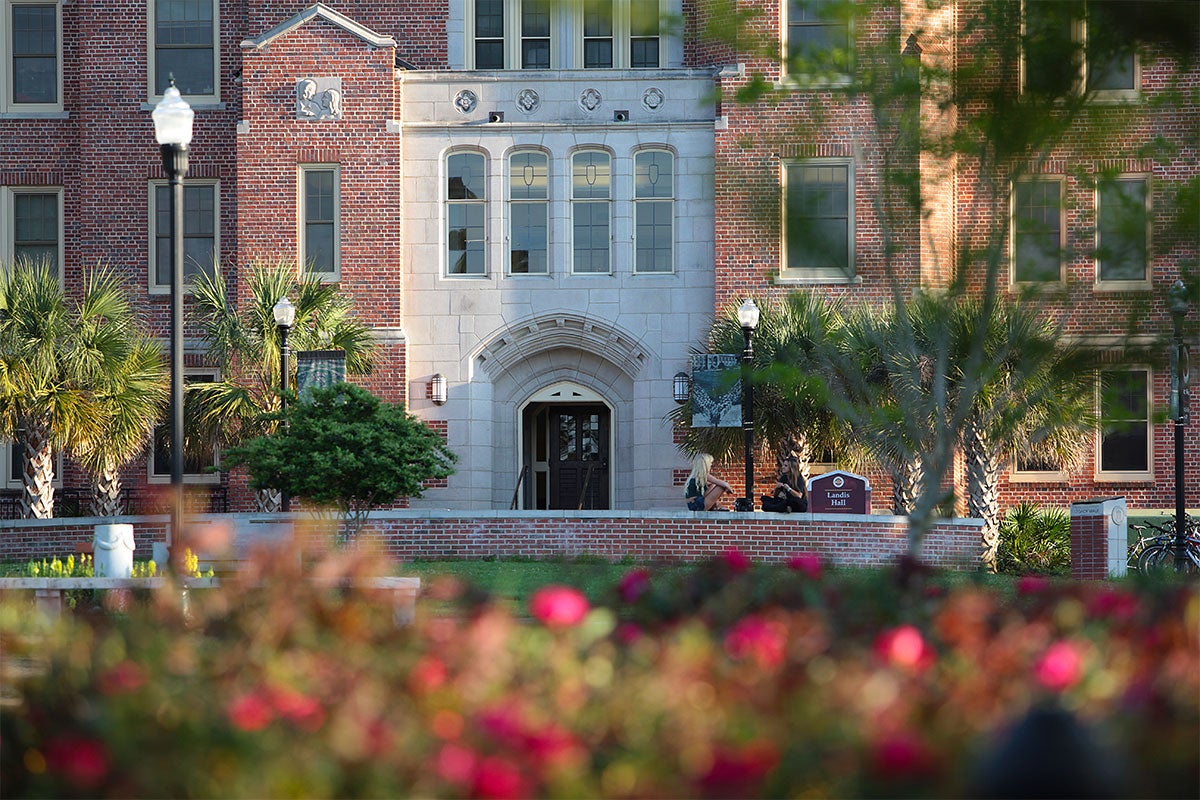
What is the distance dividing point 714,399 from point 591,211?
15.9 feet

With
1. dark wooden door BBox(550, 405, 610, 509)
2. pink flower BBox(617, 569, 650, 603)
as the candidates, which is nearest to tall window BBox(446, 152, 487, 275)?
dark wooden door BBox(550, 405, 610, 509)

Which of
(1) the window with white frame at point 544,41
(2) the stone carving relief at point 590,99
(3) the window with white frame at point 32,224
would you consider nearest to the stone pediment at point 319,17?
(1) the window with white frame at point 544,41

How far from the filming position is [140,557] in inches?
829

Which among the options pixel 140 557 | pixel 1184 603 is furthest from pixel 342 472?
pixel 1184 603

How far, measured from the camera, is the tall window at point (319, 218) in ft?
89.4

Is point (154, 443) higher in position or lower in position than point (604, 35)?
lower

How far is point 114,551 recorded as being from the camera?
14289 millimetres

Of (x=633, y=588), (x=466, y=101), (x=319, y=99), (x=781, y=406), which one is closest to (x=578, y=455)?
(x=781, y=406)

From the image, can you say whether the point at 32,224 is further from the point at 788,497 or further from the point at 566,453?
the point at 788,497

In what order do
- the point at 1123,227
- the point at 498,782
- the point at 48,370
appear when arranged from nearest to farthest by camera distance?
the point at 498,782
the point at 1123,227
the point at 48,370

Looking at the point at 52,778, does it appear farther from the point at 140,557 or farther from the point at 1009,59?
the point at 140,557

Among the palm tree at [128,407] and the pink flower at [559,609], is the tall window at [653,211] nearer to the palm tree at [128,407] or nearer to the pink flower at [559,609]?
the palm tree at [128,407]

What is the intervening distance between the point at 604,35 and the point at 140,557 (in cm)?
1322

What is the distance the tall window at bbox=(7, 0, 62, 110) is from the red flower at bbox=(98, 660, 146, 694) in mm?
26535
